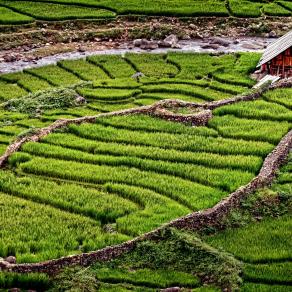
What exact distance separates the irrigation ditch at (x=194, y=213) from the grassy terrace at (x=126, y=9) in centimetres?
1202

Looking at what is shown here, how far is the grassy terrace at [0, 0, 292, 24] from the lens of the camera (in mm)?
31703

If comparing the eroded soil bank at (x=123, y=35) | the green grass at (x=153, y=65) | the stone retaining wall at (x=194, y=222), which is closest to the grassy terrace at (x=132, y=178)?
the stone retaining wall at (x=194, y=222)

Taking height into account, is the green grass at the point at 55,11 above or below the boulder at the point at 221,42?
Result: above

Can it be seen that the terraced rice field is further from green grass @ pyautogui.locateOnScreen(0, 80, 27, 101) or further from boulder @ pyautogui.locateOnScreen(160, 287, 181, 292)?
green grass @ pyautogui.locateOnScreen(0, 80, 27, 101)

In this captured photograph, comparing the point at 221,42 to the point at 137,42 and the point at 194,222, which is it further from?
the point at 194,222

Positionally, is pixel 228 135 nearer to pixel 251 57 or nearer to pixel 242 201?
pixel 242 201

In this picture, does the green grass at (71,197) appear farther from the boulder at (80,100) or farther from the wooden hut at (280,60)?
the wooden hut at (280,60)

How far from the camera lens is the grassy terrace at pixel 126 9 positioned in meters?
31.7

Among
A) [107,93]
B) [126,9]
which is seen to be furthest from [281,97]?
[126,9]

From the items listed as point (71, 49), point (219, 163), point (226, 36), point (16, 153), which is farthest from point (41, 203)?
point (226, 36)

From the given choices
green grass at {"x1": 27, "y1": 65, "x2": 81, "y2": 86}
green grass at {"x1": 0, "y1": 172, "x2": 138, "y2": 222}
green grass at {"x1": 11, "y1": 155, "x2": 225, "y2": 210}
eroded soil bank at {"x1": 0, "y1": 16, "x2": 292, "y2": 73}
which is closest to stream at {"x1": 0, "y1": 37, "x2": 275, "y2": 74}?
eroded soil bank at {"x1": 0, "y1": 16, "x2": 292, "y2": 73}

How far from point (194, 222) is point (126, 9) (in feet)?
67.4

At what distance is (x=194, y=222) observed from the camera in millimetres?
12922

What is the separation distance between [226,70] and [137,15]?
7814 millimetres
